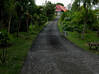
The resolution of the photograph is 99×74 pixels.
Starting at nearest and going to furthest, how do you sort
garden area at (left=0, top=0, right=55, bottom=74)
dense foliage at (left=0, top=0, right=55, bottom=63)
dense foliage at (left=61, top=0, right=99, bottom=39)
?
garden area at (left=0, top=0, right=55, bottom=74) < dense foliage at (left=0, top=0, right=55, bottom=63) < dense foliage at (left=61, top=0, right=99, bottom=39)

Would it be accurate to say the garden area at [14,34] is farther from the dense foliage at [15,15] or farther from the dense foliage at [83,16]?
the dense foliage at [83,16]

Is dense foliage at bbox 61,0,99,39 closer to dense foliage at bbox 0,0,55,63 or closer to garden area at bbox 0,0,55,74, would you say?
garden area at bbox 0,0,55,74

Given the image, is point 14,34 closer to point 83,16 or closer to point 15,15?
point 15,15

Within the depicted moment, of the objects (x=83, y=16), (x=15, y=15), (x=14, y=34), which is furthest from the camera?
(x=14, y=34)

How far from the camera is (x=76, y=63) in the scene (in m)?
11.8

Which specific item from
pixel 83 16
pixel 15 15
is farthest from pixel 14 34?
pixel 83 16

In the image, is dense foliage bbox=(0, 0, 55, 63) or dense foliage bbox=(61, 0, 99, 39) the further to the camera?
dense foliage bbox=(61, 0, 99, 39)

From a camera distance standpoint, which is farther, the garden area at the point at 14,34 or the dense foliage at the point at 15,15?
the dense foliage at the point at 15,15

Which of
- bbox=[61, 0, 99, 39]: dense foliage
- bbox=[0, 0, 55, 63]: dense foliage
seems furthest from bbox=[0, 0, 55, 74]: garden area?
bbox=[61, 0, 99, 39]: dense foliage

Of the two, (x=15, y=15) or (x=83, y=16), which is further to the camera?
(x=83, y=16)

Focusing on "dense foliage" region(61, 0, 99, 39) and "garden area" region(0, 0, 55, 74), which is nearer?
"garden area" region(0, 0, 55, 74)

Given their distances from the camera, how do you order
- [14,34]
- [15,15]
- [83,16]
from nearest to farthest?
1. [15,15]
2. [83,16]
3. [14,34]

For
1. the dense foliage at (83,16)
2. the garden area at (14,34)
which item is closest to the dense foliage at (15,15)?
the garden area at (14,34)

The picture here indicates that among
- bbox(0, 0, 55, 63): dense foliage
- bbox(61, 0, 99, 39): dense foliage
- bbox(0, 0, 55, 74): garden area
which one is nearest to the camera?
bbox(0, 0, 55, 74): garden area
